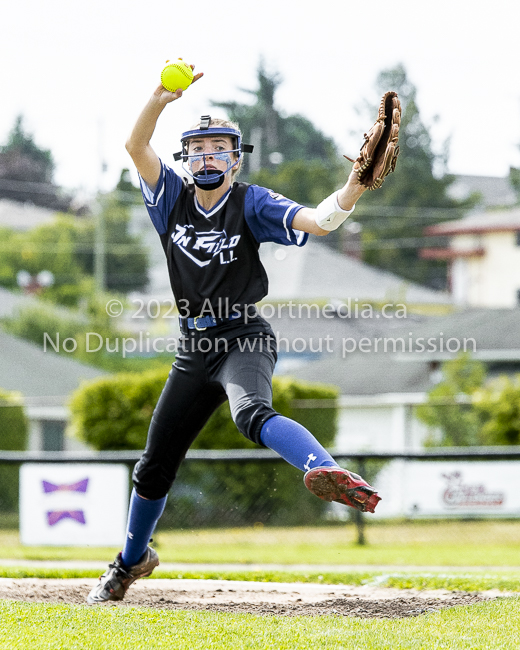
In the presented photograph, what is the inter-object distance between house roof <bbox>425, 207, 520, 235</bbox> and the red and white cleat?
4278 centimetres

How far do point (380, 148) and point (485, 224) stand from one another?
144 ft

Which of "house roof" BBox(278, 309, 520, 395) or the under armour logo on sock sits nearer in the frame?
the under armour logo on sock

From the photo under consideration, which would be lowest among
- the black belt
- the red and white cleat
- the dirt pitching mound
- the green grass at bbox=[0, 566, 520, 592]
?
the green grass at bbox=[0, 566, 520, 592]

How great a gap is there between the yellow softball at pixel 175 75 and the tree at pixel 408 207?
156ft

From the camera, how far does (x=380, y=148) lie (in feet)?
12.8

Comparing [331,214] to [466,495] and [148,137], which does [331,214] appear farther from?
[466,495]

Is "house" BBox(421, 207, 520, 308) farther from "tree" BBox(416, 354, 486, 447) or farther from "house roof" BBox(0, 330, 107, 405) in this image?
"tree" BBox(416, 354, 486, 447)

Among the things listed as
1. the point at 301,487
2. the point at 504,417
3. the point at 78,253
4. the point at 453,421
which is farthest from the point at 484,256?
the point at 301,487

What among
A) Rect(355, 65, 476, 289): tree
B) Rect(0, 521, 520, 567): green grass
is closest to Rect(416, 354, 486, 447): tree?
Rect(0, 521, 520, 567): green grass

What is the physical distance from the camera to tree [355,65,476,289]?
2023 inches

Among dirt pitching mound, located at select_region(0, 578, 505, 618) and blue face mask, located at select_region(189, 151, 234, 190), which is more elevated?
blue face mask, located at select_region(189, 151, 234, 190)

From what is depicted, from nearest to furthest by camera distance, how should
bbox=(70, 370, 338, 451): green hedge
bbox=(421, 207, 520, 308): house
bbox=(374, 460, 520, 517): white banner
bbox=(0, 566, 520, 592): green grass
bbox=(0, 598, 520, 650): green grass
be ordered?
1. bbox=(0, 598, 520, 650): green grass
2. bbox=(0, 566, 520, 592): green grass
3. bbox=(374, 460, 520, 517): white banner
4. bbox=(70, 370, 338, 451): green hedge
5. bbox=(421, 207, 520, 308): house

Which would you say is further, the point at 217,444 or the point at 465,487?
the point at 217,444

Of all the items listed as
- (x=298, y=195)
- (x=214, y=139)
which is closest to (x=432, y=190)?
(x=298, y=195)
